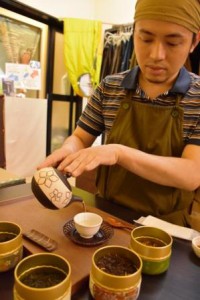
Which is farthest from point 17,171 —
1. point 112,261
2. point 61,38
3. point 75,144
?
point 112,261

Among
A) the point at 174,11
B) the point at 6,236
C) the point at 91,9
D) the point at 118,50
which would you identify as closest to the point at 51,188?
the point at 6,236

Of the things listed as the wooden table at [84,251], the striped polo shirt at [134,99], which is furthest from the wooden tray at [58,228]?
the striped polo shirt at [134,99]

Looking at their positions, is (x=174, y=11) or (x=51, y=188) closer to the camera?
(x=51, y=188)

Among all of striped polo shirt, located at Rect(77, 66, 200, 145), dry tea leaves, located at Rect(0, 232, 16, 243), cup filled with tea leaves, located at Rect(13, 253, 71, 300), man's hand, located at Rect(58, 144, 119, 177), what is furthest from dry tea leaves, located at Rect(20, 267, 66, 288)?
striped polo shirt, located at Rect(77, 66, 200, 145)

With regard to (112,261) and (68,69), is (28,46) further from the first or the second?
(112,261)

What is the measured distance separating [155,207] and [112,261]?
17.8 inches

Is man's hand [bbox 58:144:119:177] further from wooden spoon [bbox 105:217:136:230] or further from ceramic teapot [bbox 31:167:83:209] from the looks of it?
wooden spoon [bbox 105:217:136:230]

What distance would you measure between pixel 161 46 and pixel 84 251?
2.19ft

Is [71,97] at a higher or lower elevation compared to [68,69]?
lower

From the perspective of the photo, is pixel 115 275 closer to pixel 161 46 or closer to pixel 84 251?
pixel 84 251

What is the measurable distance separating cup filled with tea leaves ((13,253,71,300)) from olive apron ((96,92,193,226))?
46cm

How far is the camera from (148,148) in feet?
3.16

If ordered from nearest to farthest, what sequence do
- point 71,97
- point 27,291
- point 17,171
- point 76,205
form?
point 27,291
point 76,205
point 17,171
point 71,97

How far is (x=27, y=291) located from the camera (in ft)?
1.32
